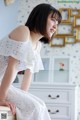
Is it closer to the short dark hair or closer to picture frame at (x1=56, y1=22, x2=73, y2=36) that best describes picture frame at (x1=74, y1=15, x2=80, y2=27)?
picture frame at (x1=56, y1=22, x2=73, y2=36)

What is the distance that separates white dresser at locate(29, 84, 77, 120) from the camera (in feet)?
8.29

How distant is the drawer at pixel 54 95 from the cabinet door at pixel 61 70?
1.51 feet

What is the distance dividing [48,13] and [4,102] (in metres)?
0.46

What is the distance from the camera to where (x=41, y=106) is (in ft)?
3.82

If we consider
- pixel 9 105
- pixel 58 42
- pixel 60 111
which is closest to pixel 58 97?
pixel 60 111

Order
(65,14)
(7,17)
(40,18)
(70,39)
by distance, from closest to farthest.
Result: (40,18), (7,17), (70,39), (65,14)

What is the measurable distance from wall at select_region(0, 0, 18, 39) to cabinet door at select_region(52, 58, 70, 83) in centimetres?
67

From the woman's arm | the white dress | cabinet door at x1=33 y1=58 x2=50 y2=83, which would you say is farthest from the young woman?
cabinet door at x1=33 y1=58 x2=50 y2=83

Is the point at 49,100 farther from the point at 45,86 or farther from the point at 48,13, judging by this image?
the point at 48,13

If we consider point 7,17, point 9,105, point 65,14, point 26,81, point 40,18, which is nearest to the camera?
point 9,105

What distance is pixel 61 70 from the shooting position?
10.2 ft

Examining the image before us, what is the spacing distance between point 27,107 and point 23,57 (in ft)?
0.71

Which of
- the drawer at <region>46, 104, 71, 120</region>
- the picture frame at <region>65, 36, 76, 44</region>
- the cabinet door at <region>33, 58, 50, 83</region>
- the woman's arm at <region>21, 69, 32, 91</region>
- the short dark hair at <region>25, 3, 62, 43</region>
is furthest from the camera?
the picture frame at <region>65, 36, 76, 44</region>

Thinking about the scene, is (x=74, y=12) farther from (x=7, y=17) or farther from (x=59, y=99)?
(x=59, y=99)
